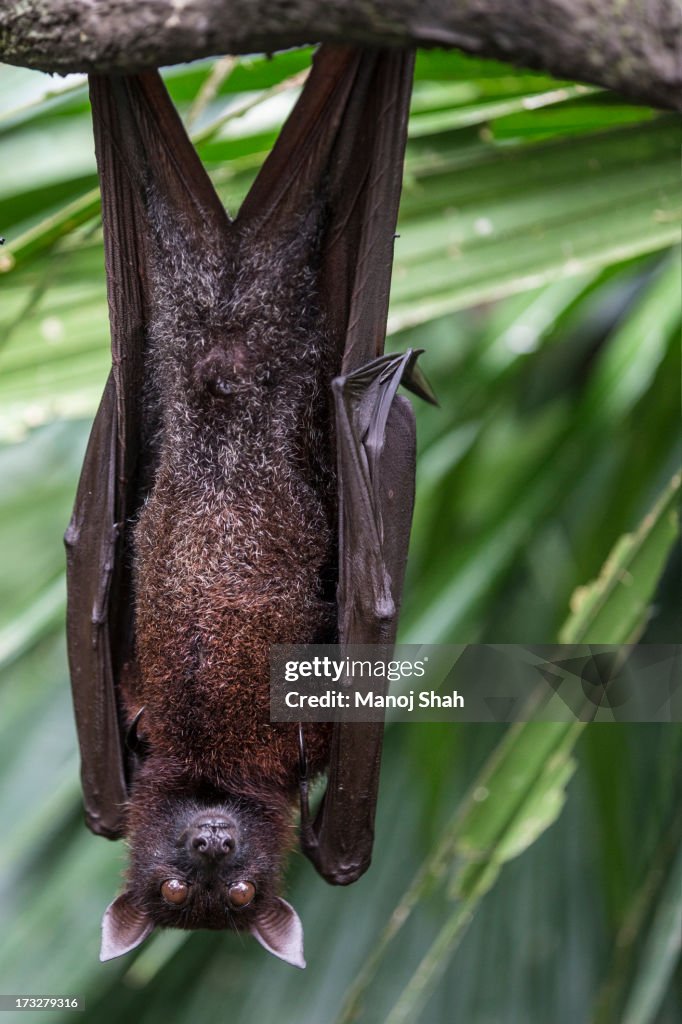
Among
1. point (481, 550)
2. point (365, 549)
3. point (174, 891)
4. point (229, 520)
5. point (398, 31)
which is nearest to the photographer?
point (398, 31)

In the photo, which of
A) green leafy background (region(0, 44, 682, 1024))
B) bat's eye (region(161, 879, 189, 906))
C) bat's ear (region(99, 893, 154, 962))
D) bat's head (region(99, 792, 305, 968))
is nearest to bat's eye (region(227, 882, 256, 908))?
bat's head (region(99, 792, 305, 968))

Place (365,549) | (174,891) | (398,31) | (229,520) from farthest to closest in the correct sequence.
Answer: (229,520) < (174,891) < (365,549) < (398,31)

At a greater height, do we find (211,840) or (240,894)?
(211,840)

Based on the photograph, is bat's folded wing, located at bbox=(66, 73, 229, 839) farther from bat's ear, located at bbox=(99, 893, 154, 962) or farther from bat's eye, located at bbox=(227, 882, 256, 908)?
bat's eye, located at bbox=(227, 882, 256, 908)

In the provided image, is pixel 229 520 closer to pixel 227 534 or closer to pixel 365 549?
pixel 227 534

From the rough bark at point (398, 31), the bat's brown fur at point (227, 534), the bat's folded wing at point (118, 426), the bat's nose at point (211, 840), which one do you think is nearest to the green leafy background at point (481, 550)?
the bat's folded wing at point (118, 426)

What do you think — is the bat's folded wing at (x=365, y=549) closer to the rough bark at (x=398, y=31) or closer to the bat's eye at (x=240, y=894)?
the bat's eye at (x=240, y=894)

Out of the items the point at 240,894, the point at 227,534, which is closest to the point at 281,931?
the point at 240,894
